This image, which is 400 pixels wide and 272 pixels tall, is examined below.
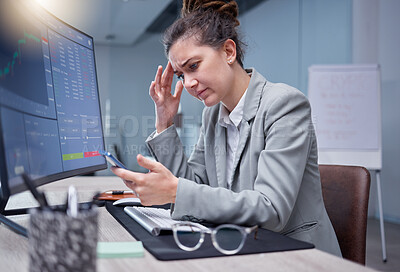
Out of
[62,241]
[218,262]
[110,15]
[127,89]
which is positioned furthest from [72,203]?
[110,15]

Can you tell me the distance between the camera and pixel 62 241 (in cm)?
44

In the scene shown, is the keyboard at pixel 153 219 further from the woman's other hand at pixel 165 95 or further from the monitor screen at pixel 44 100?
the woman's other hand at pixel 165 95

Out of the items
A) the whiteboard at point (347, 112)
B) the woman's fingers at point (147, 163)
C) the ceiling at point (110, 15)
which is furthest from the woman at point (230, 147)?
the ceiling at point (110, 15)

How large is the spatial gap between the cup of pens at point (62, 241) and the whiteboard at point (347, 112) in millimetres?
3526

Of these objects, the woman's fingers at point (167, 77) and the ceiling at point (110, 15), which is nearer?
the woman's fingers at point (167, 77)

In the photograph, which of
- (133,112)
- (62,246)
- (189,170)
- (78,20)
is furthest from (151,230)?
(78,20)

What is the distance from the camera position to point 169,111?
1.40 meters

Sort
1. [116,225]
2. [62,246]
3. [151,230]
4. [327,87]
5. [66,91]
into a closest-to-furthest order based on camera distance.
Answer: [62,246], [151,230], [116,225], [66,91], [327,87]

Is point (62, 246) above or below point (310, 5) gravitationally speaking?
below

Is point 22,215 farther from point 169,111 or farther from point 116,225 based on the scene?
point 169,111

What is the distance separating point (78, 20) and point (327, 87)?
3.14 meters

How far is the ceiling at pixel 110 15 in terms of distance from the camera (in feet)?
16.0

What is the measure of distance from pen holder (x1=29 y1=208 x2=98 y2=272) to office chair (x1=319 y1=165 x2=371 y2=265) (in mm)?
884

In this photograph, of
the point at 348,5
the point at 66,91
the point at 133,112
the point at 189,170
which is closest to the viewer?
the point at 66,91
